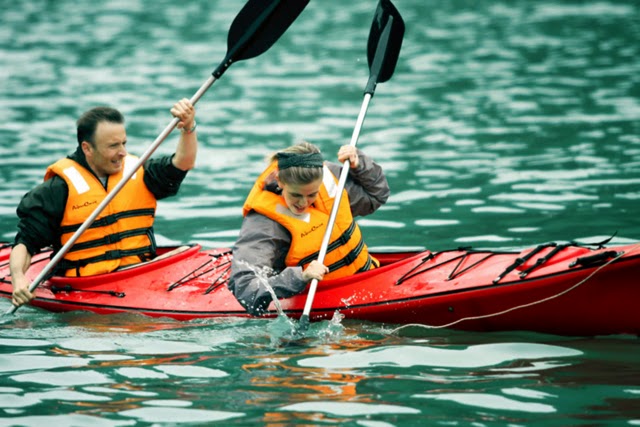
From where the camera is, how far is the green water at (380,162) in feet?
14.3

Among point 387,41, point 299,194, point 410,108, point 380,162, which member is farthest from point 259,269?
point 410,108

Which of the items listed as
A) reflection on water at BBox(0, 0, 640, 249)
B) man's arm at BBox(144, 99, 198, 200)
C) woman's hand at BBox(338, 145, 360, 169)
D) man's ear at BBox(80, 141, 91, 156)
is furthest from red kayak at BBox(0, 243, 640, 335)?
reflection on water at BBox(0, 0, 640, 249)

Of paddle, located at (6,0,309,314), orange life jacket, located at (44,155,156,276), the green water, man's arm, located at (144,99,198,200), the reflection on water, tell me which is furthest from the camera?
the reflection on water

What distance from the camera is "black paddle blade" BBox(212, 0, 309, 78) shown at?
248 inches

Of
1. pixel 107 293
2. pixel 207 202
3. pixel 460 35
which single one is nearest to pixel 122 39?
pixel 460 35

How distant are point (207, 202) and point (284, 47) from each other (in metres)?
11.3

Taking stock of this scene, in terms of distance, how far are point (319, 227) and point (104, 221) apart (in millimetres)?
1416

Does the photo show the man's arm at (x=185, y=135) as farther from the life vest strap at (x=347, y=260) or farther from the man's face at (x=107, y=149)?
the life vest strap at (x=347, y=260)

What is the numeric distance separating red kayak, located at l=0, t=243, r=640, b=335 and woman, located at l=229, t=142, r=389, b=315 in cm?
20

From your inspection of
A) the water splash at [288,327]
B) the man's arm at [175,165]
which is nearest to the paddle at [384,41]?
the man's arm at [175,165]

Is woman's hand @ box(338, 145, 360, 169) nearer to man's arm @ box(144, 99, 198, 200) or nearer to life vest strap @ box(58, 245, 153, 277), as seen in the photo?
man's arm @ box(144, 99, 198, 200)

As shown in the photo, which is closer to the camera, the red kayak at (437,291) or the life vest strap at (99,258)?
the red kayak at (437,291)

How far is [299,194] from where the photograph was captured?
5258 millimetres

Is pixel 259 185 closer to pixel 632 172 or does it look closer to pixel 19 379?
pixel 19 379
